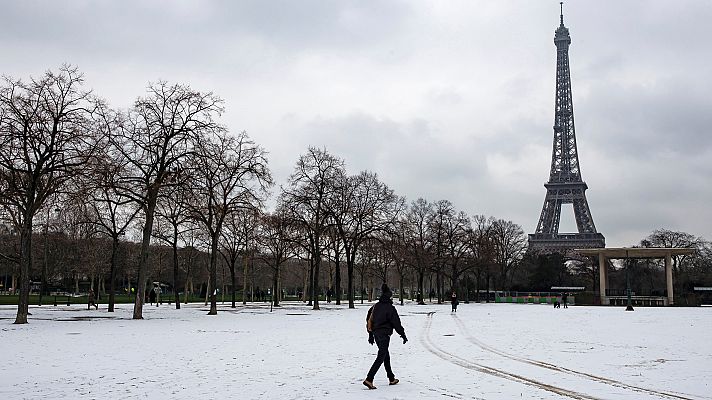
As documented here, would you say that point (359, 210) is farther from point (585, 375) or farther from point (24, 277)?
point (585, 375)

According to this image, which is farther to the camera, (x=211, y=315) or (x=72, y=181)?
(x=211, y=315)

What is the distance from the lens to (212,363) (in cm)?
1484

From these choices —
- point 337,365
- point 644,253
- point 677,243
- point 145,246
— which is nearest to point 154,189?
point 145,246

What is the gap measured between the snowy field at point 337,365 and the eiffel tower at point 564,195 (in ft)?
275

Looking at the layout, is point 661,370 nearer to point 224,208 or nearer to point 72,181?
point 72,181

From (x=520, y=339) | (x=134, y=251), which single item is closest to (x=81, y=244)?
(x=134, y=251)

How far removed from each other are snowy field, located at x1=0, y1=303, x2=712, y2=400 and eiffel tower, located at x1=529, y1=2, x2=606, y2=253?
83.8 m

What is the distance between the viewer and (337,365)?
1474 cm

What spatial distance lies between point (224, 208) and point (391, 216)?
1840 cm

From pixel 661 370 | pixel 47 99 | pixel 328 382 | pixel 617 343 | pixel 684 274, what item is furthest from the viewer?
pixel 684 274

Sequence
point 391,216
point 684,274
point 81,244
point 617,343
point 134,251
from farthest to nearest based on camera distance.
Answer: point 684,274
point 134,251
point 81,244
point 391,216
point 617,343

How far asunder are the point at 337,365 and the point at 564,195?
109 meters

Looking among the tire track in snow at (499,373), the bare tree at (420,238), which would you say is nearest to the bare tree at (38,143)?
the tire track in snow at (499,373)

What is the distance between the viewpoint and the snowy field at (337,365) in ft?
36.2
